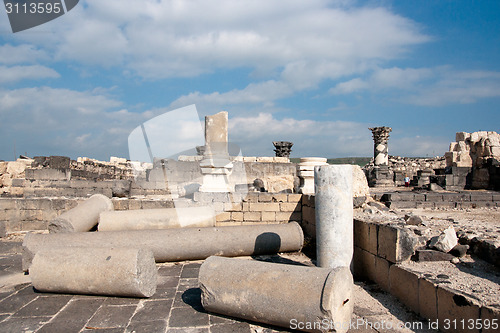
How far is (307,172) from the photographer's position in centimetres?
743

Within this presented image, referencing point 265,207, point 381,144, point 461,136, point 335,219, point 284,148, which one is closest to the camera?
point 335,219

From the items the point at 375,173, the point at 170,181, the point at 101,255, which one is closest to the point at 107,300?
the point at 101,255

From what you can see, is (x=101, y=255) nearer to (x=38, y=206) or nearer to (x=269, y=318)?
(x=269, y=318)

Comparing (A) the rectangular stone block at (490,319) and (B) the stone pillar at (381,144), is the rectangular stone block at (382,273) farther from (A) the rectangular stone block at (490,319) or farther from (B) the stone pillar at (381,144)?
(B) the stone pillar at (381,144)

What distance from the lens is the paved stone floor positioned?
10.3 ft

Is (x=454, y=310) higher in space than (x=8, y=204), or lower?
lower

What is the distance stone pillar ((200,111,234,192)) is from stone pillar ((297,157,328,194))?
1.79 metres

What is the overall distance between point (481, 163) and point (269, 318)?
54.1ft

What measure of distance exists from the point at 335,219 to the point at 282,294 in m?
1.57

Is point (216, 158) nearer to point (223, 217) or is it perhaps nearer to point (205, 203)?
point (205, 203)

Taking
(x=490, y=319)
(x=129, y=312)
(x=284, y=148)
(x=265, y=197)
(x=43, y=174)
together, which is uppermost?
(x=284, y=148)

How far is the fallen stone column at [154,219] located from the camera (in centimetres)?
591

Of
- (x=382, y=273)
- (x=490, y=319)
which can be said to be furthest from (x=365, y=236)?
(x=490, y=319)

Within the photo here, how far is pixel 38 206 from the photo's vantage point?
720cm
